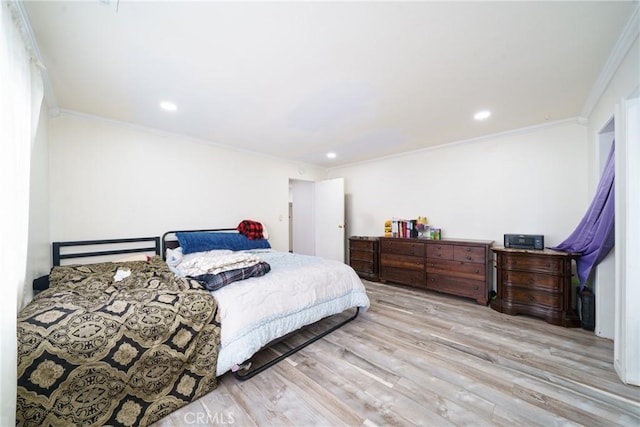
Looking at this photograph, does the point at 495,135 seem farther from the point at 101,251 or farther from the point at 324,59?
the point at 101,251

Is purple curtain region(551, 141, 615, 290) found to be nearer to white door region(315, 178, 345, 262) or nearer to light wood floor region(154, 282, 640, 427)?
light wood floor region(154, 282, 640, 427)

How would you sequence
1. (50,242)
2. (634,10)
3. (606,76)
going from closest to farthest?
(634,10) → (606,76) → (50,242)

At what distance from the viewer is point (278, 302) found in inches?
75.8

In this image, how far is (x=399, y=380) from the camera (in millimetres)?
1730

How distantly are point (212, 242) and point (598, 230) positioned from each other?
4.33 metres

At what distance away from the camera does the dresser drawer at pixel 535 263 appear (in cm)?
265

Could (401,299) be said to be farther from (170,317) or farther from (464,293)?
(170,317)

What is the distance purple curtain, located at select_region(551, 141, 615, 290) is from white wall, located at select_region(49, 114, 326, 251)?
4242 millimetres

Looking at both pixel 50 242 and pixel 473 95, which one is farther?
pixel 50 242

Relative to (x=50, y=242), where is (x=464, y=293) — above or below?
below

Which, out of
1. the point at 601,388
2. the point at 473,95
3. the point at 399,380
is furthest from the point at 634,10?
the point at 399,380

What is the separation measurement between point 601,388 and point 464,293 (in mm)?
1697

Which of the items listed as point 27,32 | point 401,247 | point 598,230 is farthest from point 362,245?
Result: point 27,32

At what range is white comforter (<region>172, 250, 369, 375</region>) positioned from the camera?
1.67m
